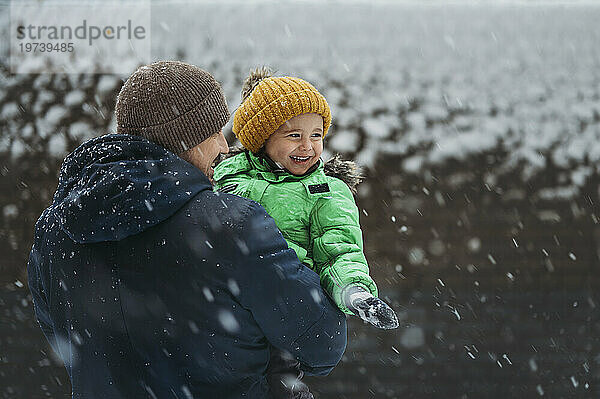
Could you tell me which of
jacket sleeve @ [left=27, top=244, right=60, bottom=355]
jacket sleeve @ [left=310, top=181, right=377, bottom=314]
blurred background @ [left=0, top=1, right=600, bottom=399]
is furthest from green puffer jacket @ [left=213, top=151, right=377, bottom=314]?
blurred background @ [left=0, top=1, right=600, bottom=399]

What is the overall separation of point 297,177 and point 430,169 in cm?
294

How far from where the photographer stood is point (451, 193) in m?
4.60

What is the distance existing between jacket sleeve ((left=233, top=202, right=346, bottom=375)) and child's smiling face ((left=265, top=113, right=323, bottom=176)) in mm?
522

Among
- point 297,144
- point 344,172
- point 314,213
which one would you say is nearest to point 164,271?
point 314,213

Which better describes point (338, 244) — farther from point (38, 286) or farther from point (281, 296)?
point (38, 286)

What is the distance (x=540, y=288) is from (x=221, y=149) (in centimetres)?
393

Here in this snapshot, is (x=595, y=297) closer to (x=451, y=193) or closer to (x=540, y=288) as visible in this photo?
(x=540, y=288)

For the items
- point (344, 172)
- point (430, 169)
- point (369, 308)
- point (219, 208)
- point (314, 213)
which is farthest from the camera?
point (430, 169)

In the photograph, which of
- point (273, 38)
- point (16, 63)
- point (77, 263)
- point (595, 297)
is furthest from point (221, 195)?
point (595, 297)

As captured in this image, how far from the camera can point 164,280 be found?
1.25 metres

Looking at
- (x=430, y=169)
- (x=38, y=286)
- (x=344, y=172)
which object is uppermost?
(x=344, y=172)

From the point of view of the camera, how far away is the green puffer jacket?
1651 millimetres

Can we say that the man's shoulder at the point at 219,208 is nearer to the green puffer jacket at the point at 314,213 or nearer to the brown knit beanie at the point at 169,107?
the brown knit beanie at the point at 169,107

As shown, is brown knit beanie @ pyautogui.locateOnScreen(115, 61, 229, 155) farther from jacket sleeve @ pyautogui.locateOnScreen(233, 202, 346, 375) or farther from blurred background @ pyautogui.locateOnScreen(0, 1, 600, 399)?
blurred background @ pyautogui.locateOnScreen(0, 1, 600, 399)
